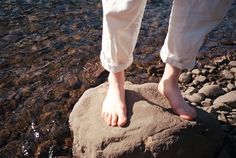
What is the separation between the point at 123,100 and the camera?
2.56m

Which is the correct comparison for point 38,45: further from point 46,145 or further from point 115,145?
point 115,145

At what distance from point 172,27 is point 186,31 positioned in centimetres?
10

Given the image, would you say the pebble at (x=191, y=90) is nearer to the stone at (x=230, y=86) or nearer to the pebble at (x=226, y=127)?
the stone at (x=230, y=86)

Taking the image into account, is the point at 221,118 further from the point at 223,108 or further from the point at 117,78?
the point at 117,78

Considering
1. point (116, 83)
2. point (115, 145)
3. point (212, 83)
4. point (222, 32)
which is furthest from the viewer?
point (222, 32)

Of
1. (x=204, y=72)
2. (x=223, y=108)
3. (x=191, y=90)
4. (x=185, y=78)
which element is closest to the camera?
(x=223, y=108)

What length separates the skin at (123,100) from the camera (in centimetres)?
249

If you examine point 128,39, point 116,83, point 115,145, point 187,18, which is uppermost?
point 187,18

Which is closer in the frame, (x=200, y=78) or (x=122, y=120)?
(x=122, y=120)

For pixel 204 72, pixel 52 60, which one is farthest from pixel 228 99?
pixel 52 60

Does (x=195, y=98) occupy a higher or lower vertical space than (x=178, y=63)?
lower

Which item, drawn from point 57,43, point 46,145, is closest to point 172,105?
point 46,145

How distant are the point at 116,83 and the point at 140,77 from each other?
3.90ft

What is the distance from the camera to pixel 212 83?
356cm
